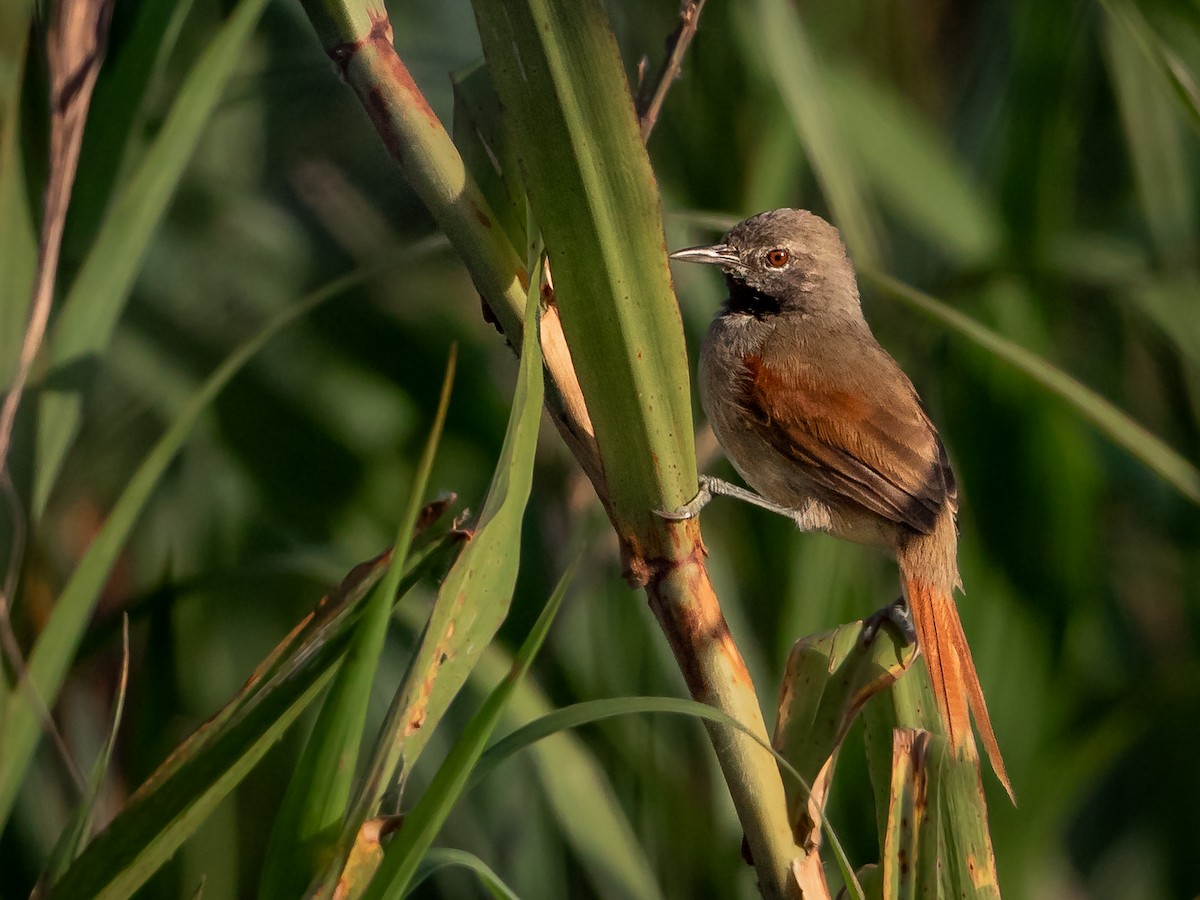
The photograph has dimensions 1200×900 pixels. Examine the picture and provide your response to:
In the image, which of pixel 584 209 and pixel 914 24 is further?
pixel 914 24

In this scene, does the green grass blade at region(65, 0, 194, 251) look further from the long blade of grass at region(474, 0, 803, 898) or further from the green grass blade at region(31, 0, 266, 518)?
the long blade of grass at region(474, 0, 803, 898)

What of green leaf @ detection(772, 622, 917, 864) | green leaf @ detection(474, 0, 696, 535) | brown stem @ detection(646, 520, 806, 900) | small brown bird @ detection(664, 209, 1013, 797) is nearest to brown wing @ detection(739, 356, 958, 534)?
small brown bird @ detection(664, 209, 1013, 797)

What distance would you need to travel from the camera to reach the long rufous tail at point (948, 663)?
163cm

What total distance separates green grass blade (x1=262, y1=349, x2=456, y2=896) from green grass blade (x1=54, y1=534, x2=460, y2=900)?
53 mm

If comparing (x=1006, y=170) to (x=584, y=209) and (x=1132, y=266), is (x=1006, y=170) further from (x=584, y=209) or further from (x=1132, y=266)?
(x=584, y=209)

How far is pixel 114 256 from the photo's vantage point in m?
1.62

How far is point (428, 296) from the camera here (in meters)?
2.77

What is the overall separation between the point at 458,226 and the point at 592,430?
23 centimetres

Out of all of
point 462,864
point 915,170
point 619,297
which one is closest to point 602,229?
point 619,297

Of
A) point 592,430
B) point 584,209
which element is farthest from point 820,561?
point 584,209

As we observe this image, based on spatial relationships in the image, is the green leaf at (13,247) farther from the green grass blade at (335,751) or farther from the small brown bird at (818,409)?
the small brown bird at (818,409)

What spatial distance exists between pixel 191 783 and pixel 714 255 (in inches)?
64.8

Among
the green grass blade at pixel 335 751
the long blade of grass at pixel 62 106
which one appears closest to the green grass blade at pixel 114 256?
the long blade of grass at pixel 62 106

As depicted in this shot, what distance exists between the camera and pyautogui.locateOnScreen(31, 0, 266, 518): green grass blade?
1606mm
